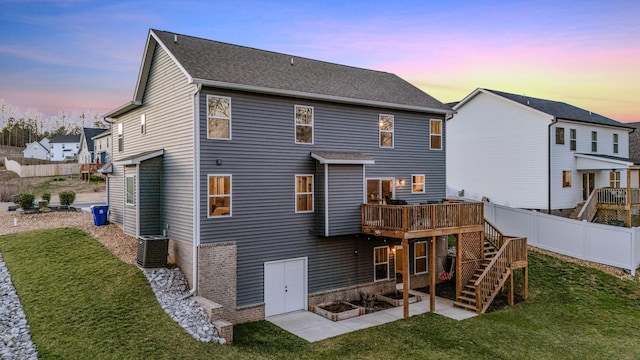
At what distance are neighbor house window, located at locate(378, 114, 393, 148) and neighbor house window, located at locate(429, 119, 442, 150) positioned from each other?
A: 2355mm

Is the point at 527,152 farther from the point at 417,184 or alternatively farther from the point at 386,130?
the point at 386,130

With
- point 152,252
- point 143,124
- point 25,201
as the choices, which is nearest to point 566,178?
point 152,252

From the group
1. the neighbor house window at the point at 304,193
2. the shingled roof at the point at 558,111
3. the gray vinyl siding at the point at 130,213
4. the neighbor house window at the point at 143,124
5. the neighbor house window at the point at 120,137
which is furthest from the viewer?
the shingled roof at the point at 558,111

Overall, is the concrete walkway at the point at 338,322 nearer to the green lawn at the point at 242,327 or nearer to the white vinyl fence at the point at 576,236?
the green lawn at the point at 242,327

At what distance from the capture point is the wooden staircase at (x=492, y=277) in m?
13.8

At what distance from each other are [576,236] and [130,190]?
19.2m

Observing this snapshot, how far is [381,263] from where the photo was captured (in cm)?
1608

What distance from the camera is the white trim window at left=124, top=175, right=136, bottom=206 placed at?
48.1 ft

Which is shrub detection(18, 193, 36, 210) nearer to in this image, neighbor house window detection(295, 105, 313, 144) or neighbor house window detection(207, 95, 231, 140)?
neighbor house window detection(207, 95, 231, 140)

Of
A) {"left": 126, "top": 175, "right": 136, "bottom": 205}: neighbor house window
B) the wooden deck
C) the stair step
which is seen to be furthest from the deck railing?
{"left": 126, "top": 175, "right": 136, "bottom": 205}: neighbor house window

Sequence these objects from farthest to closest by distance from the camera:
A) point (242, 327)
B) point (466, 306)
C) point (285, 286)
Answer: point (466, 306), point (285, 286), point (242, 327)

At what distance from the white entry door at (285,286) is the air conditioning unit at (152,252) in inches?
129

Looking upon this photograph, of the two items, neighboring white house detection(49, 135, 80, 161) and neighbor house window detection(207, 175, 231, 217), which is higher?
neighboring white house detection(49, 135, 80, 161)

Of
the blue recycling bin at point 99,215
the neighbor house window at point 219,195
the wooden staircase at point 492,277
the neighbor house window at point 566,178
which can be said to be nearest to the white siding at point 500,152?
the neighbor house window at point 566,178
